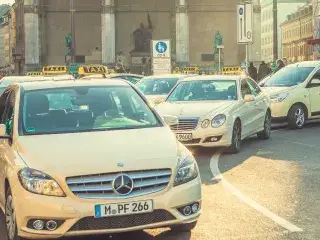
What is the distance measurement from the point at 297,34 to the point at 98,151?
123m

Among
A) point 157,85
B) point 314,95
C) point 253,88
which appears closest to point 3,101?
point 253,88

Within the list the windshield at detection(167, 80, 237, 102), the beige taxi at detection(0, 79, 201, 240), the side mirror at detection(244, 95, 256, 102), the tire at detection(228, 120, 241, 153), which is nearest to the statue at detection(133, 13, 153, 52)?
the windshield at detection(167, 80, 237, 102)

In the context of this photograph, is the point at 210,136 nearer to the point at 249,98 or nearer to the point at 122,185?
the point at 249,98

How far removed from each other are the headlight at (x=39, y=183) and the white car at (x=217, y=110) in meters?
6.97

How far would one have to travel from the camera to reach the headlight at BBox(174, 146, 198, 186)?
6.05 metres

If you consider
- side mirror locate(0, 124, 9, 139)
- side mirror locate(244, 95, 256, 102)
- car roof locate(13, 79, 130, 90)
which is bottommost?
side mirror locate(0, 124, 9, 139)

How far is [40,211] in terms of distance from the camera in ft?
18.7

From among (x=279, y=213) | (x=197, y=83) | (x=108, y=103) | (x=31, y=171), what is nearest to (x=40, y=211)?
(x=31, y=171)

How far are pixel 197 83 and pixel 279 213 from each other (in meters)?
7.44

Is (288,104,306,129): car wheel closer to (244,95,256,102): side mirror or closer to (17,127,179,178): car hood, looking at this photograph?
(244,95,256,102): side mirror

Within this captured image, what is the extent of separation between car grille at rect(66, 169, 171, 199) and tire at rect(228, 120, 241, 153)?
716 cm

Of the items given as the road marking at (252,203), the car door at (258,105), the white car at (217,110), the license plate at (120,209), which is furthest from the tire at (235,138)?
the license plate at (120,209)

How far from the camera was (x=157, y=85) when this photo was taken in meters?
19.2

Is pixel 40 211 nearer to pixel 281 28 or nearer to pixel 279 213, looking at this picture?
pixel 279 213
